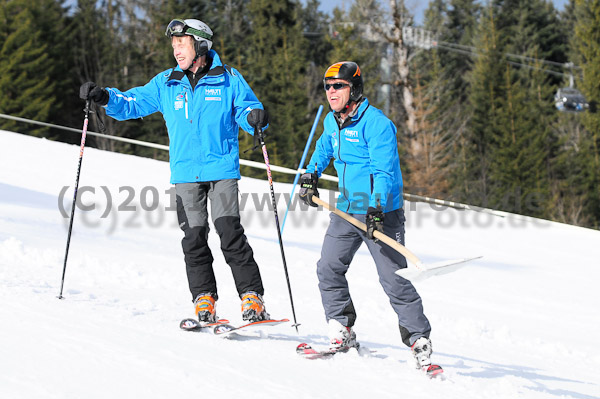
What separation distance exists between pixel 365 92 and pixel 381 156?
28.3 meters

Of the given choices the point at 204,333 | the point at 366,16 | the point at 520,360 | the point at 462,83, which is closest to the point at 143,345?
the point at 204,333

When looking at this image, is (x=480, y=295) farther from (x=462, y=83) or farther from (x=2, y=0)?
(x=462, y=83)

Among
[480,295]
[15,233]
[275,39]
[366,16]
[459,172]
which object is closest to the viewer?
[15,233]

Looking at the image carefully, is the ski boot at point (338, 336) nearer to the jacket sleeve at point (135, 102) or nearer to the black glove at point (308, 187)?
the black glove at point (308, 187)

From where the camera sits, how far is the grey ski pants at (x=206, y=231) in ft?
13.1

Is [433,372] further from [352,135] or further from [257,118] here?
[257,118]

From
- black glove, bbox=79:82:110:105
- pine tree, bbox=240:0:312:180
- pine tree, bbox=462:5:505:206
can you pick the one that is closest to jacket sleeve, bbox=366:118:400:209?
black glove, bbox=79:82:110:105

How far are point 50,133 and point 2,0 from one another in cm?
753

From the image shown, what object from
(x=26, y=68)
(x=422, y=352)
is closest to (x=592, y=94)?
(x=26, y=68)

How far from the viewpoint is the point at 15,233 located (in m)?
6.17

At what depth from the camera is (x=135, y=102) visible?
4156 millimetres

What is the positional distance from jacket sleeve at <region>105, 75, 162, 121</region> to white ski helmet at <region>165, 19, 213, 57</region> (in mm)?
343

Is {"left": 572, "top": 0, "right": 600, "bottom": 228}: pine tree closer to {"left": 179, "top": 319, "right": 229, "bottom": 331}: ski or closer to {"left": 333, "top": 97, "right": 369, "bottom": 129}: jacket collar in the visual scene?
{"left": 333, "top": 97, "right": 369, "bottom": 129}: jacket collar

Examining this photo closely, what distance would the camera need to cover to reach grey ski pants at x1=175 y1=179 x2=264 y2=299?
4.00 m
